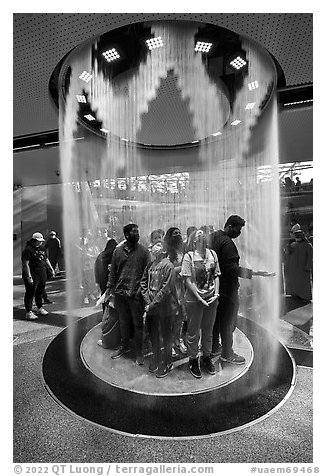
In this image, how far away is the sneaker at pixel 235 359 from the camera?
1.75 metres

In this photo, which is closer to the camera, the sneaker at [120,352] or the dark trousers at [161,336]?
the dark trousers at [161,336]

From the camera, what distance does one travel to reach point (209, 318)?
1.73 meters

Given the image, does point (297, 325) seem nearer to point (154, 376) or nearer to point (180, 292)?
point (180, 292)

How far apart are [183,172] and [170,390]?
155 centimetres

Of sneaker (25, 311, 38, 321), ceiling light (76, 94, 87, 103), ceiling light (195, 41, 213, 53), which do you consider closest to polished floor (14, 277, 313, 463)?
sneaker (25, 311, 38, 321)

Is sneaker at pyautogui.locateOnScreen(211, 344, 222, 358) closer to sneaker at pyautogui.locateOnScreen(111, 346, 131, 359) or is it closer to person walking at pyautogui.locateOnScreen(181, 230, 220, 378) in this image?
person walking at pyautogui.locateOnScreen(181, 230, 220, 378)

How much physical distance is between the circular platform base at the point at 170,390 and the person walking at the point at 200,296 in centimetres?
A: 13

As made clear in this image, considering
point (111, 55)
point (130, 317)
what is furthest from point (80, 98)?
point (130, 317)

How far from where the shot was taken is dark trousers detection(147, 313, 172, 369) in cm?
169

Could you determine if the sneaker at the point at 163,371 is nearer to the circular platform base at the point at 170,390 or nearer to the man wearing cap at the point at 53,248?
the circular platform base at the point at 170,390

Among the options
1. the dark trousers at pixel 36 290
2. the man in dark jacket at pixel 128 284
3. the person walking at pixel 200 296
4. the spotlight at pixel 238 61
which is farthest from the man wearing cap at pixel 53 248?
the spotlight at pixel 238 61
